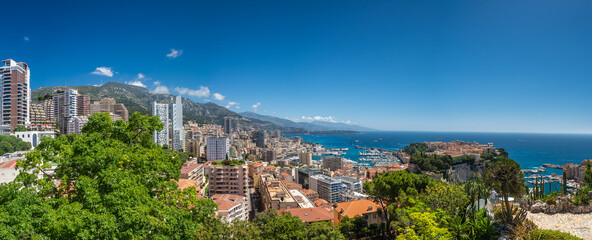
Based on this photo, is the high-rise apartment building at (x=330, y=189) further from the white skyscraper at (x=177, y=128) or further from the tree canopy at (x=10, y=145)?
the white skyscraper at (x=177, y=128)

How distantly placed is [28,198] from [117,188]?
1.32m

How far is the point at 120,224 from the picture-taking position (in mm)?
4723

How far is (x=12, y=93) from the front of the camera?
1473 inches

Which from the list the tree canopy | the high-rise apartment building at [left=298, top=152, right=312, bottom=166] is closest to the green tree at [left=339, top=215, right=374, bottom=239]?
the tree canopy

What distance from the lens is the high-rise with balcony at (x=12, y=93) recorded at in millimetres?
37125

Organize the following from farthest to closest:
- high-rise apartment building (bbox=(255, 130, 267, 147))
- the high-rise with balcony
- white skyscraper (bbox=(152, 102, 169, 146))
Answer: high-rise apartment building (bbox=(255, 130, 267, 147)) < white skyscraper (bbox=(152, 102, 169, 146)) < the high-rise with balcony

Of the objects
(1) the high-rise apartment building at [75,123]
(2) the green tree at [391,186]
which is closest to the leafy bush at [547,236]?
(2) the green tree at [391,186]

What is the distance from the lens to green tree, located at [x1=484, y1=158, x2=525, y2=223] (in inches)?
338

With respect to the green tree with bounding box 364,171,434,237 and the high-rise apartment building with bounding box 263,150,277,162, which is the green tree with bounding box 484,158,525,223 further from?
the high-rise apartment building with bounding box 263,150,277,162

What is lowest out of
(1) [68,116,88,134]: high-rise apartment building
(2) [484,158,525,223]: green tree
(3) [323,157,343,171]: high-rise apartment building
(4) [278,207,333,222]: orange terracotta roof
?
(3) [323,157,343,171]: high-rise apartment building

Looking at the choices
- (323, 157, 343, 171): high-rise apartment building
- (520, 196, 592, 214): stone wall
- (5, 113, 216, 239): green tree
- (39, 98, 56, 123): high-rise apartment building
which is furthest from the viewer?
(323, 157, 343, 171): high-rise apartment building

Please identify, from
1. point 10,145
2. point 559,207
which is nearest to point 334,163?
point 10,145

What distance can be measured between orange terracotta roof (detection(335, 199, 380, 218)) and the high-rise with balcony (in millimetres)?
45115

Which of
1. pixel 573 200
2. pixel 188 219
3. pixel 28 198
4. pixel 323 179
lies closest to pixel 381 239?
pixel 573 200
